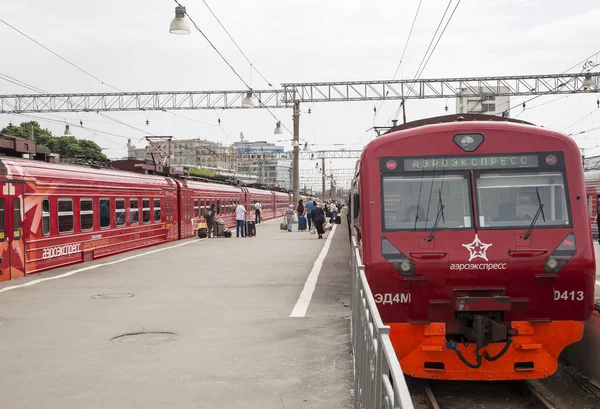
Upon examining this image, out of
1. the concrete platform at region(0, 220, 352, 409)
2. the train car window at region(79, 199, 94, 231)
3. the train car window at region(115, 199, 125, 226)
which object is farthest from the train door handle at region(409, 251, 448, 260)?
the train car window at region(115, 199, 125, 226)

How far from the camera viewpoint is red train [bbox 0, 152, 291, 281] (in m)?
15.2

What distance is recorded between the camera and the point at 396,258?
721 centimetres

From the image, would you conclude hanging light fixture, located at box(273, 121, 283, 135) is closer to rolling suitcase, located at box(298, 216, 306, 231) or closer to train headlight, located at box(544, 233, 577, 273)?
rolling suitcase, located at box(298, 216, 306, 231)

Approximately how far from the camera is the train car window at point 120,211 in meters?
21.8

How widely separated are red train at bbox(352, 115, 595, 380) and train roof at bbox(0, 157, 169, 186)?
1022cm

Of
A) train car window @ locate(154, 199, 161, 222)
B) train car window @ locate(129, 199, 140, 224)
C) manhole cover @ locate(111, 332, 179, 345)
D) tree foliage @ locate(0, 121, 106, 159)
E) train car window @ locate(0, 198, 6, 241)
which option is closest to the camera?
manhole cover @ locate(111, 332, 179, 345)

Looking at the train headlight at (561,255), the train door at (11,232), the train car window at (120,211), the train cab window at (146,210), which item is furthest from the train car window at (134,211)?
the train headlight at (561,255)

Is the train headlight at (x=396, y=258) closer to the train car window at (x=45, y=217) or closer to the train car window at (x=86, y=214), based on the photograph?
the train car window at (x=45, y=217)

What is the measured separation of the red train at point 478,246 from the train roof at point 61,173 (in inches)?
402

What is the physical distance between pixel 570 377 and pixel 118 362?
5.34m

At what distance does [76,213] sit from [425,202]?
43.6 feet

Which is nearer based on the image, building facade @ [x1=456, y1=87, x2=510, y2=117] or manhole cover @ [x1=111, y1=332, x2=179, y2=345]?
manhole cover @ [x1=111, y1=332, x2=179, y2=345]

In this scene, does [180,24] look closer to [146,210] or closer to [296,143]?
[146,210]

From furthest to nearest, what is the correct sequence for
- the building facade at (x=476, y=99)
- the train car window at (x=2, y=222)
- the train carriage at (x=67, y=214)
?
the building facade at (x=476, y=99) < the train carriage at (x=67, y=214) < the train car window at (x=2, y=222)
